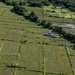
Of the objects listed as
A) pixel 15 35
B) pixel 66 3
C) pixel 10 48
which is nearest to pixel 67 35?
pixel 15 35

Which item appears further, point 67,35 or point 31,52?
point 67,35

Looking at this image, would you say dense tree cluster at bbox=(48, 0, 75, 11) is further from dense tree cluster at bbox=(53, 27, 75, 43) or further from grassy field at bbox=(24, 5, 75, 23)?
dense tree cluster at bbox=(53, 27, 75, 43)

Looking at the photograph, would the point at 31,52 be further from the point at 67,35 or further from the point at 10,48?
the point at 67,35

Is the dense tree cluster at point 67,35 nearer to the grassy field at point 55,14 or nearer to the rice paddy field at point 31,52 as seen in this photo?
the rice paddy field at point 31,52

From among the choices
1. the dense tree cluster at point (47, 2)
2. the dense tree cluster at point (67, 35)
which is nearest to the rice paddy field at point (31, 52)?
the dense tree cluster at point (67, 35)

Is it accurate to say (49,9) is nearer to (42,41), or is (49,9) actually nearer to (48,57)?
(42,41)

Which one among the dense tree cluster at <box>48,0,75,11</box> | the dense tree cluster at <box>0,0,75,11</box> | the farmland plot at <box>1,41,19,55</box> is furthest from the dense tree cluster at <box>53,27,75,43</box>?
the dense tree cluster at <box>48,0,75,11</box>

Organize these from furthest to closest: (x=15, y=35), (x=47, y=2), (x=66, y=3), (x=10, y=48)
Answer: (x=66, y=3) < (x=47, y=2) < (x=15, y=35) < (x=10, y=48)

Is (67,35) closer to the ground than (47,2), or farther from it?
farther from it
